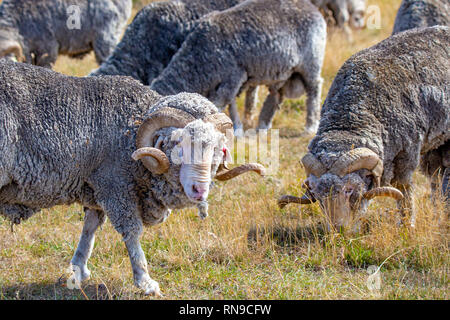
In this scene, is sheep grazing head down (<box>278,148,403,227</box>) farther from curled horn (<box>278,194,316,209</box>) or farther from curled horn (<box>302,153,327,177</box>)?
curled horn (<box>278,194,316,209</box>)

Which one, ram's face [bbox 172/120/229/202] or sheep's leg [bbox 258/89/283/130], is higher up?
ram's face [bbox 172/120/229/202]

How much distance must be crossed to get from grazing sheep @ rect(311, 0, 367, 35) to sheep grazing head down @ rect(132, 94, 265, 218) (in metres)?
10.1

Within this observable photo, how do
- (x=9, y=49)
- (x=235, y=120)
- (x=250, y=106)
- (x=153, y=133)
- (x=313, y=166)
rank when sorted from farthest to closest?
(x=250, y=106) < (x=9, y=49) < (x=235, y=120) < (x=313, y=166) < (x=153, y=133)

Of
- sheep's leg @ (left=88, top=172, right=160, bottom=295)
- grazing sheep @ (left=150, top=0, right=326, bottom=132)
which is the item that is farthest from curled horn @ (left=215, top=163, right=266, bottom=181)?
grazing sheep @ (left=150, top=0, right=326, bottom=132)

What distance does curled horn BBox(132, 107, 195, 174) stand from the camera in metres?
5.16

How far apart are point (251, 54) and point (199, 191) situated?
5.22 meters

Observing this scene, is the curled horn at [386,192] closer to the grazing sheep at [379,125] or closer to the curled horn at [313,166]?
the grazing sheep at [379,125]

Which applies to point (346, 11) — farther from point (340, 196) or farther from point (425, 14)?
point (340, 196)

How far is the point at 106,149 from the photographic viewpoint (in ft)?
18.1

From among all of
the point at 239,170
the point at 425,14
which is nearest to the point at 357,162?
the point at 239,170

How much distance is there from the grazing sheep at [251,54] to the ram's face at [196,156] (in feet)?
13.9

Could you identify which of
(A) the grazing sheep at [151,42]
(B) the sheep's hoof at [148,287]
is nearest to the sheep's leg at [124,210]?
→ (B) the sheep's hoof at [148,287]

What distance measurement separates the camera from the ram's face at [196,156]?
5.09 meters
